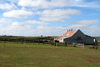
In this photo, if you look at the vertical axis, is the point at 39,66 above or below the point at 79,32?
below

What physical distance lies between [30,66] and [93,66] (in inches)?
248

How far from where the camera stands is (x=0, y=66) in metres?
13.8

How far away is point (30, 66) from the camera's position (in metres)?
14.7

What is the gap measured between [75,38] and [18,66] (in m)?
59.2

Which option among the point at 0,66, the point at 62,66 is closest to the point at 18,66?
the point at 0,66

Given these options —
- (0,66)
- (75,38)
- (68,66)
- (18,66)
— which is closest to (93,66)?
(68,66)

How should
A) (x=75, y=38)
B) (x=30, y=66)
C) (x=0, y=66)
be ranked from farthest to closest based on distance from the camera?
(x=75, y=38), (x=30, y=66), (x=0, y=66)

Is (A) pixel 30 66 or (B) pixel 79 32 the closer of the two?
(A) pixel 30 66

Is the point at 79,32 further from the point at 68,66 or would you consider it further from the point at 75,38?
the point at 68,66

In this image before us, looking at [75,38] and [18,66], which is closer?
[18,66]

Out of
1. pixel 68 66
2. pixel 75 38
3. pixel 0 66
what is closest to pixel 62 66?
pixel 68 66

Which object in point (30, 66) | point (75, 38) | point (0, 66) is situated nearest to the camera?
point (0, 66)

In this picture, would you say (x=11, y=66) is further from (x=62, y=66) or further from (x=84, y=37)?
(x=84, y=37)

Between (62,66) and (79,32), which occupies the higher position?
(79,32)
